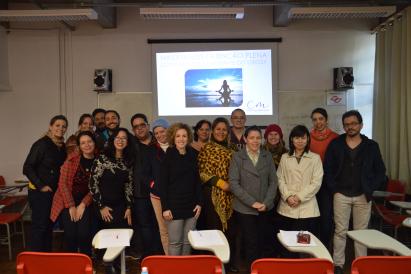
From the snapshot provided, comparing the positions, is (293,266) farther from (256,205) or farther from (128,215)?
(128,215)

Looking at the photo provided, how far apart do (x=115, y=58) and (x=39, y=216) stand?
2.95m

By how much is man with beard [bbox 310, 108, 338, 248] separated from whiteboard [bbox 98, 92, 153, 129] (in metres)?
2.79

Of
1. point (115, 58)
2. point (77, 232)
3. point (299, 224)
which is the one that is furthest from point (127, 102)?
point (299, 224)

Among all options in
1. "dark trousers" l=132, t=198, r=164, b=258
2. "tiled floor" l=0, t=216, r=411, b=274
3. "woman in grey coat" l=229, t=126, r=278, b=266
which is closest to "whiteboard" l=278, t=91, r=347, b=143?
"tiled floor" l=0, t=216, r=411, b=274

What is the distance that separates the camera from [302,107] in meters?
5.37

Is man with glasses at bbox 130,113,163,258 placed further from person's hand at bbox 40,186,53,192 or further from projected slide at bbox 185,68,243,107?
projected slide at bbox 185,68,243,107

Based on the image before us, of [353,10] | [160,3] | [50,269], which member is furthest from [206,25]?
[50,269]

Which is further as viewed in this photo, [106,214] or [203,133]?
[203,133]

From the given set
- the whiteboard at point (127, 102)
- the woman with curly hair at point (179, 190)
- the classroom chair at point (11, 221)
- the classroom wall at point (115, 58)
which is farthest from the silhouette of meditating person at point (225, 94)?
the classroom chair at point (11, 221)

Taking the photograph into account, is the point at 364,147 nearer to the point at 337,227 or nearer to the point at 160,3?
the point at 337,227

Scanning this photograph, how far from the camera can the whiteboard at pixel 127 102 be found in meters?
5.42

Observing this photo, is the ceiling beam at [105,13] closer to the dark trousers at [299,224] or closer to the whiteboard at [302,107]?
the whiteboard at [302,107]

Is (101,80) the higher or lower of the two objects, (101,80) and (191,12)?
the lower

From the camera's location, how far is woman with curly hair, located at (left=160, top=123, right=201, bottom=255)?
9.04 ft
